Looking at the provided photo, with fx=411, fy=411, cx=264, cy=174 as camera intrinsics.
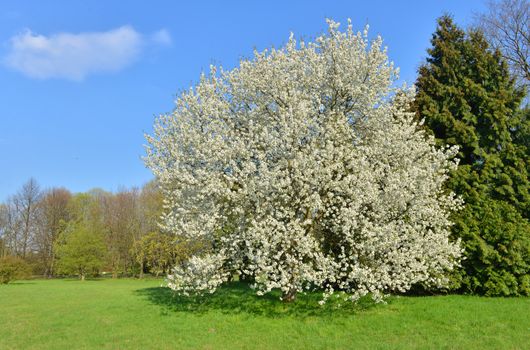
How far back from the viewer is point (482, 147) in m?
17.3

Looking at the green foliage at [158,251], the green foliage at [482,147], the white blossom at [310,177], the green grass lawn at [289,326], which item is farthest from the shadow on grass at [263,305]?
the green foliage at [158,251]

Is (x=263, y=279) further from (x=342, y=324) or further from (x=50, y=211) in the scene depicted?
(x=50, y=211)

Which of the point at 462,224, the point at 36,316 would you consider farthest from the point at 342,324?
the point at 36,316

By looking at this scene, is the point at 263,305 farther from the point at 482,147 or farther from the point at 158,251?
the point at 158,251

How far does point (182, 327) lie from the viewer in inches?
530

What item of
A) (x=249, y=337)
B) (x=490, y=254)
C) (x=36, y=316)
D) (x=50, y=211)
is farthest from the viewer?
(x=50, y=211)

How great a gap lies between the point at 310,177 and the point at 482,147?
29.3ft

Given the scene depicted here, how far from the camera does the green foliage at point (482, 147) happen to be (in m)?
15.0

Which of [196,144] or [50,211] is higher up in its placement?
[50,211]

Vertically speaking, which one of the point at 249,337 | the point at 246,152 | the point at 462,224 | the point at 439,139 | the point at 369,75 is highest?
the point at 369,75

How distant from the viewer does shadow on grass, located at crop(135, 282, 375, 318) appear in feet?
46.6

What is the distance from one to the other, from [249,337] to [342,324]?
117 inches

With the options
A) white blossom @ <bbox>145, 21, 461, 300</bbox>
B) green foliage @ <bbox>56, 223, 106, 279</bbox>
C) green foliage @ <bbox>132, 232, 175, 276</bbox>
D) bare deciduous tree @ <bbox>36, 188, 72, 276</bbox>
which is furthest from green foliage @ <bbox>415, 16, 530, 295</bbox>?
bare deciduous tree @ <bbox>36, 188, 72, 276</bbox>

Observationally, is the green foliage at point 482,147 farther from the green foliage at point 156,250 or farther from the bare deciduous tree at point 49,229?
the bare deciduous tree at point 49,229
